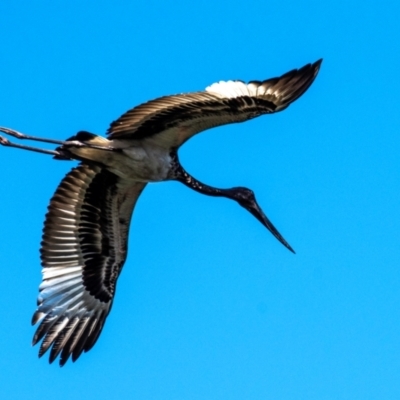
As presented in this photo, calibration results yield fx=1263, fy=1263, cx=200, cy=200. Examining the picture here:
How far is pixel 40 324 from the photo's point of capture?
20734 millimetres

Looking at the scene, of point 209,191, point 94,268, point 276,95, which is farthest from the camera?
point 94,268

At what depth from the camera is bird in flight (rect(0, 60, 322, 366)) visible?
17.8 m

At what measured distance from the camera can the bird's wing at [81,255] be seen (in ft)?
67.3

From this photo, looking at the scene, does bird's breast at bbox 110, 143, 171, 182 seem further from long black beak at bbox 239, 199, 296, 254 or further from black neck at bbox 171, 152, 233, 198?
long black beak at bbox 239, 199, 296, 254

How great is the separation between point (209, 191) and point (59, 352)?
360 cm

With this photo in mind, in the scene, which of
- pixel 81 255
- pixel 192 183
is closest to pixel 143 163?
pixel 192 183

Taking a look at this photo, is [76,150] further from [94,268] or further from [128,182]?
[94,268]

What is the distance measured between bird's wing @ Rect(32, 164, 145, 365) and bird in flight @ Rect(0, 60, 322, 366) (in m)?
0.02

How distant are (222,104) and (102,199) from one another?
419 centimetres

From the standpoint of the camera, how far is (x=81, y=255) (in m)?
21.4

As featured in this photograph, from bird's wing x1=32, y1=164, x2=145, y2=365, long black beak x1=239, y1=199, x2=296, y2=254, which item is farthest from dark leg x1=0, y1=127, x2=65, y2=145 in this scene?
long black beak x1=239, y1=199, x2=296, y2=254

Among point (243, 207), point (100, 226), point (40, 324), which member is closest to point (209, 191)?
point (243, 207)

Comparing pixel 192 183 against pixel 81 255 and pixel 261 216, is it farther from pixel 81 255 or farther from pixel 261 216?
pixel 81 255

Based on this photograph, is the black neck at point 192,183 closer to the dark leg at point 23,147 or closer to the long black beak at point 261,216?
the long black beak at point 261,216
